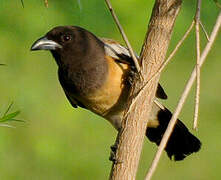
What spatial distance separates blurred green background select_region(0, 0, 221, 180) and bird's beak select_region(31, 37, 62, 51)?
128 centimetres

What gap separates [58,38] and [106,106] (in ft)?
1.75

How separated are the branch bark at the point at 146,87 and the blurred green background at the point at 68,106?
2.44 meters

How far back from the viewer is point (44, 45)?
4246 millimetres

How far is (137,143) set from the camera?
10.9 feet

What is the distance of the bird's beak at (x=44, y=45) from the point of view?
4152mm

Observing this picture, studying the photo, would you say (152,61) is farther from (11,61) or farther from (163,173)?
(11,61)

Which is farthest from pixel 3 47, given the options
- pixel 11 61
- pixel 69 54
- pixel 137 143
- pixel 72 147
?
pixel 137 143

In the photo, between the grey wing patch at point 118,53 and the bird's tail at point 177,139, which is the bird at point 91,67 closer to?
the grey wing patch at point 118,53

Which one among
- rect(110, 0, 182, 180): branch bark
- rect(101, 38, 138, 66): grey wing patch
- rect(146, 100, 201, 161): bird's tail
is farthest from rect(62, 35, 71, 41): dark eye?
rect(110, 0, 182, 180): branch bark

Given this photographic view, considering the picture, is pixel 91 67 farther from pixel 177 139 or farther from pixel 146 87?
pixel 146 87

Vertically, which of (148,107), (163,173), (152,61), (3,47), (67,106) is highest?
(152,61)

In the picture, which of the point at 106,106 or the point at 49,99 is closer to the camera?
the point at 106,106

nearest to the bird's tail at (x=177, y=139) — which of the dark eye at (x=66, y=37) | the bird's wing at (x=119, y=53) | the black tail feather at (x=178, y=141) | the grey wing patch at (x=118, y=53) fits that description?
the black tail feather at (x=178, y=141)

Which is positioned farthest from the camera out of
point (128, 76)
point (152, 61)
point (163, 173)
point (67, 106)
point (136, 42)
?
point (136, 42)
